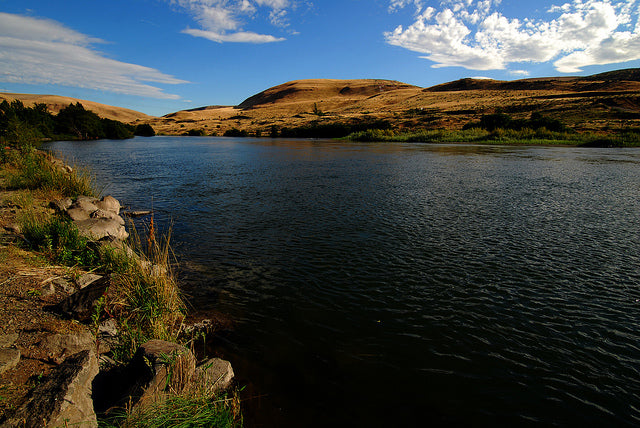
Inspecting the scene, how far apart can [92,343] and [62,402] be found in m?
2.05

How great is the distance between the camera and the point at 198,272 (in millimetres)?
10648

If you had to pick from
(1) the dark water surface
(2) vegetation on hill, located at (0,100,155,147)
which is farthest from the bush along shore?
(2) vegetation on hill, located at (0,100,155,147)

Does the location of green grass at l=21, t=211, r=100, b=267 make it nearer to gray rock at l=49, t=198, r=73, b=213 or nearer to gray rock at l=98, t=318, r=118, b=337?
gray rock at l=98, t=318, r=118, b=337

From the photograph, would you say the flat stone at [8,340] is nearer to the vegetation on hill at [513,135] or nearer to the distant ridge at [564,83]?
the vegetation on hill at [513,135]

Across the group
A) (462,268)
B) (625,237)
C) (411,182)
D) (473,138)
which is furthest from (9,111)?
(473,138)

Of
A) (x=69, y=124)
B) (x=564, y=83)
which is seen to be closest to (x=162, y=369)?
(x=69, y=124)

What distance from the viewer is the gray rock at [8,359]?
470 cm

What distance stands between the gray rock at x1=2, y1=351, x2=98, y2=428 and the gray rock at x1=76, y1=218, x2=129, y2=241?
6754 millimetres

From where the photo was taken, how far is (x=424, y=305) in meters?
8.71

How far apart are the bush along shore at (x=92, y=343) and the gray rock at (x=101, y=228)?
1.65ft

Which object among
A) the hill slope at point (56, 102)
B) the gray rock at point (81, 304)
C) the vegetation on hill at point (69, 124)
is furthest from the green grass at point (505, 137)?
the hill slope at point (56, 102)

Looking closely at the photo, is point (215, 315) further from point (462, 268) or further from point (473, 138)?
point (473, 138)

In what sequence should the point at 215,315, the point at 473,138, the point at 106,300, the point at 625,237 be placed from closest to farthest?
the point at 106,300 < the point at 215,315 < the point at 625,237 < the point at 473,138

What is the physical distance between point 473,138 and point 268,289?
245 feet
